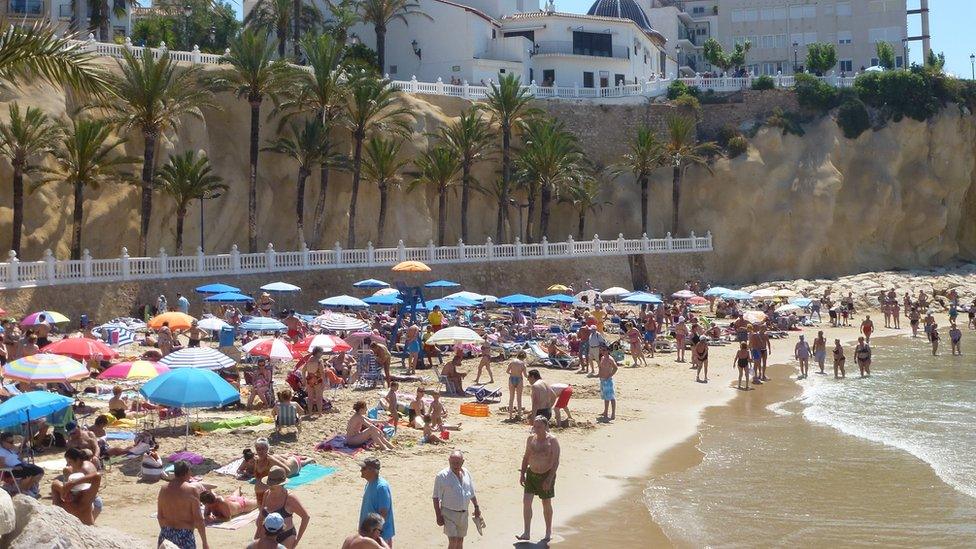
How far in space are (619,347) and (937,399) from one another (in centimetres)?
851

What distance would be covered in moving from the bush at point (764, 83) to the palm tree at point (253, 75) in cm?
2618

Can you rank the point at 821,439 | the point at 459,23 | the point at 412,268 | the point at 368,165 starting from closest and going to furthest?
1. the point at 821,439
2. the point at 412,268
3. the point at 368,165
4. the point at 459,23

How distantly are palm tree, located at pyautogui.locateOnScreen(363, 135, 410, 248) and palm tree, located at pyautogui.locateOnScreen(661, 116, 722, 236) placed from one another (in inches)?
512

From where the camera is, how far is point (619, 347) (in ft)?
94.9

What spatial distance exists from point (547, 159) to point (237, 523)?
34140mm

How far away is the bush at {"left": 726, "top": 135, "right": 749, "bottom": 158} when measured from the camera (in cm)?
5081

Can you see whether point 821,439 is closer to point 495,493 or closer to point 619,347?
point 495,493

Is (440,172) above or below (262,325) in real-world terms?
above

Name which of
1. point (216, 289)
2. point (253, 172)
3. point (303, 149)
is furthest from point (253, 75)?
point (216, 289)

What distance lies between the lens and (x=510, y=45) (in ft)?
188

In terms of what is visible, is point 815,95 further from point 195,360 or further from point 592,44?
point 195,360

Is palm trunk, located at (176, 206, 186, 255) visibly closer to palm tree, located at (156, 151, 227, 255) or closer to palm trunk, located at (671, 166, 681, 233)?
palm tree, located at (156, 151, 227, 255)

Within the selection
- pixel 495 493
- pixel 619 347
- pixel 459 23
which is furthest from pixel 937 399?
pixel 459 23

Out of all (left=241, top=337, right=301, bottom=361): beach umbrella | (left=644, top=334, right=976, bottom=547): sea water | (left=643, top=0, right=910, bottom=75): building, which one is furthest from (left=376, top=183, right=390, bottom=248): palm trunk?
(left=643, top=0, right=910, bottom=75): building
